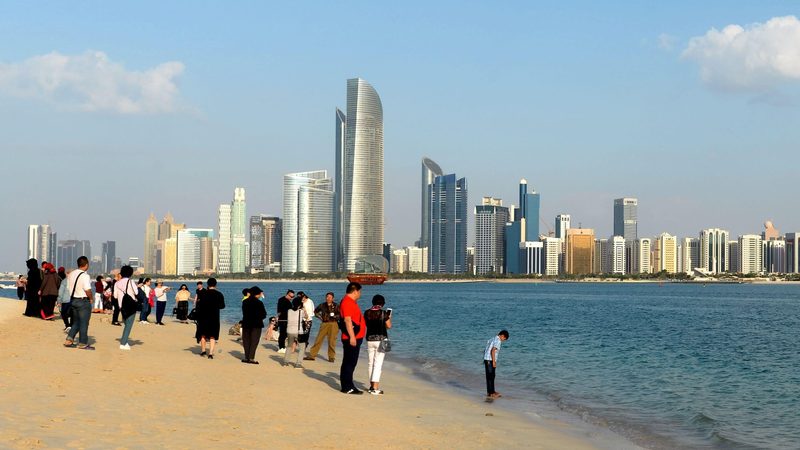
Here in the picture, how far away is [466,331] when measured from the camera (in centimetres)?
4950

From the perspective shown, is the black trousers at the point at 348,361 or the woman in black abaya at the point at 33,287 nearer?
the black trousers at the point at 348,361

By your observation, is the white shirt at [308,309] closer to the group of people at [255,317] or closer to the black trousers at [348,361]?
the group of people at [255,317]

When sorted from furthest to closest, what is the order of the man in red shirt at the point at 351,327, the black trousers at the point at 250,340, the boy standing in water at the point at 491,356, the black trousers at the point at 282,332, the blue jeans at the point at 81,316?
the black trousers at the point at 282,332
the black trousers at the point at 250,340
the blue jeans at the point at 81,316
the boy standing in water at the point at 491,356
the man in red shirt at the point at 351,327

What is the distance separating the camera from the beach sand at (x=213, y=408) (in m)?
11.0

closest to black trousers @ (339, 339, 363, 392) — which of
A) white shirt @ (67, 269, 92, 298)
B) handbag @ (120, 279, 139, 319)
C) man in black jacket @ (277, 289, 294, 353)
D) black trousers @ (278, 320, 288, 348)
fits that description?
man in black jacket @ (277, 289, 294, 353)

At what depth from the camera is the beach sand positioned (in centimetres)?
1099

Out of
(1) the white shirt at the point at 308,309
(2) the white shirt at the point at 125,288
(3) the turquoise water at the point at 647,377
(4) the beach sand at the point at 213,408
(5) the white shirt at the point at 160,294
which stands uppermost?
(2) the white shirt at the point at 125,288

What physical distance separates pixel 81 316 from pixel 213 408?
24.6 feet

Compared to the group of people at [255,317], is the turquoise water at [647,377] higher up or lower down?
lower down

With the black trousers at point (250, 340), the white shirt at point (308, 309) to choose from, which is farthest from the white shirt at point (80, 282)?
the white shirt at point (308, 309)

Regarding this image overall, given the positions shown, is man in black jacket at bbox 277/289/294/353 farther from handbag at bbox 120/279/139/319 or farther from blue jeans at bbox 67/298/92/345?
blue jeans at bbox 67/298/92/345

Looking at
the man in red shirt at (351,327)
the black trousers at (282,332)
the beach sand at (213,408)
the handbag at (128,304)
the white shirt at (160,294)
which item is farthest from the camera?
the white shirt at (160,294)

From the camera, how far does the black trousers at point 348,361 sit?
53.8 ft

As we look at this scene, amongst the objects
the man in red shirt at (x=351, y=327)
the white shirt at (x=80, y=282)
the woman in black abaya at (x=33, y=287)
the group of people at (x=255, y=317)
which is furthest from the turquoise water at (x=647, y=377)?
the woman in black abaya at (x=33, y=287)
